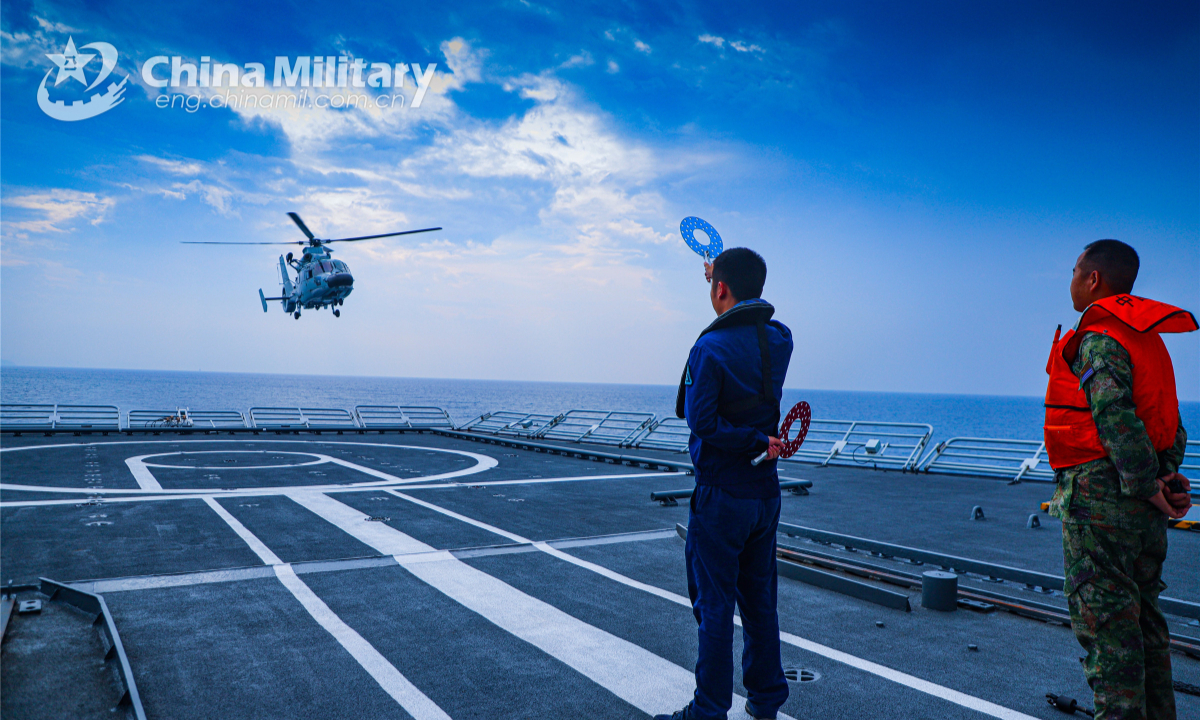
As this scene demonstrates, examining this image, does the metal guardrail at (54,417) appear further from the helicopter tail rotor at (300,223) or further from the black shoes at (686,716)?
the black shoes at (686,716)

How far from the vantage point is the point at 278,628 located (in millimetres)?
4672

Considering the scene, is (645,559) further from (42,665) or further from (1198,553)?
(1198,553)

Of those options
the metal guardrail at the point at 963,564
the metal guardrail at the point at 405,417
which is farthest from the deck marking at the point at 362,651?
the metal guardrail at the point at 405,417

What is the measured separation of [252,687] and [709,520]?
9.11 feet

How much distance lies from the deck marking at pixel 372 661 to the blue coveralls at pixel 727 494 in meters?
1.46

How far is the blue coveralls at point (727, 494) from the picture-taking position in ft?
9.69

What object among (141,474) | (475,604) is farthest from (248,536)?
(141,474)

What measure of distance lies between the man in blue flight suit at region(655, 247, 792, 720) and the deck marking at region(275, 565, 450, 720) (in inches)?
49.4

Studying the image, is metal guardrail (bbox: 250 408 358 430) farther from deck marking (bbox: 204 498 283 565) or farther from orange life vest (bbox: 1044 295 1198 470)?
orange life vest (bbox: 1044 295 1198 470)

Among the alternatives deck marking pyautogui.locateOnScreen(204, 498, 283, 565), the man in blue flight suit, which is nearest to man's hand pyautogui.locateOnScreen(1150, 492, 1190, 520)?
the man in blue flight suit

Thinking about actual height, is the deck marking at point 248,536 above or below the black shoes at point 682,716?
below

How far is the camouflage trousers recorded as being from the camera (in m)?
2.64

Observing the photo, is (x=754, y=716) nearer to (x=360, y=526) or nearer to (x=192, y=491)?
(x=360, y=526)

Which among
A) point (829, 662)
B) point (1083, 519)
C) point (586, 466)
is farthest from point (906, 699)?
point (586, 466)
